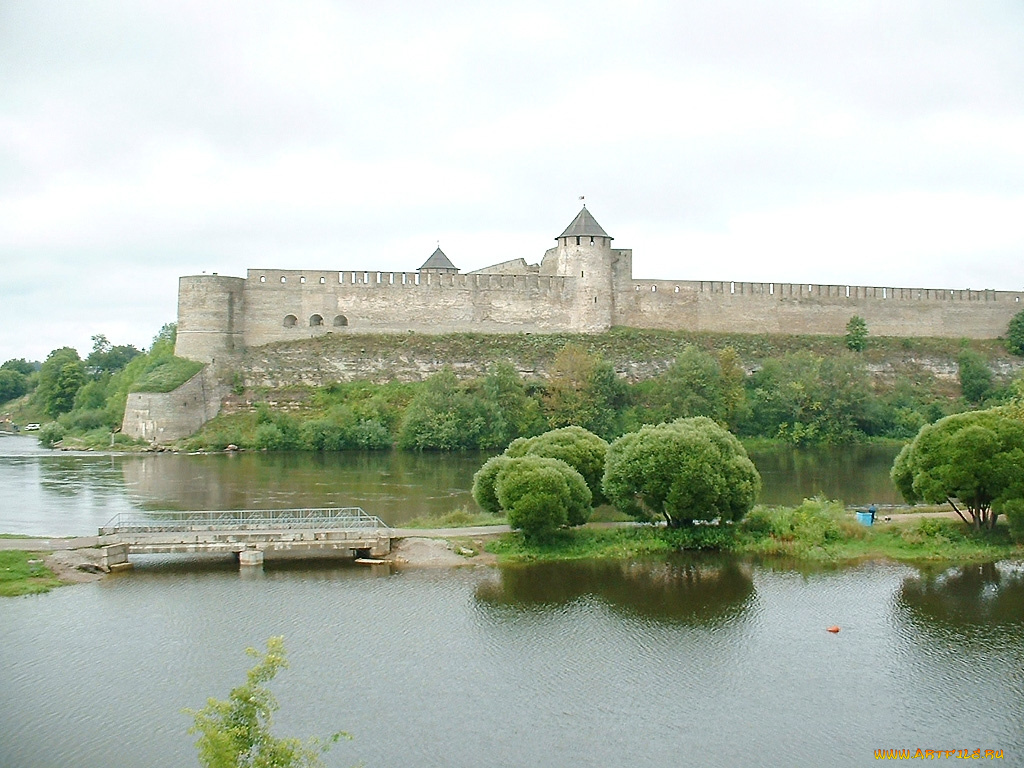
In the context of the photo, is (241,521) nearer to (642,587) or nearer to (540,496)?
(540,496)

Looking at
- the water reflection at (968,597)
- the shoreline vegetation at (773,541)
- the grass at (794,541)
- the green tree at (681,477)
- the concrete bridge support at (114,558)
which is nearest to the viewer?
the water reflection at (968,597)

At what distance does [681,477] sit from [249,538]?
802 centimetres

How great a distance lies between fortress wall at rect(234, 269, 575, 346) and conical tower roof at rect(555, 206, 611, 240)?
197 centimetres

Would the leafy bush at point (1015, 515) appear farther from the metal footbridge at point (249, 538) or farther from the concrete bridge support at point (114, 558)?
the concrete bridge support at point (114, 558)

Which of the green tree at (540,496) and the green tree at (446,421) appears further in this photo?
the green tree at (446,421)

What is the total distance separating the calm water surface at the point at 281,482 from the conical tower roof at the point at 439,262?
1293cm

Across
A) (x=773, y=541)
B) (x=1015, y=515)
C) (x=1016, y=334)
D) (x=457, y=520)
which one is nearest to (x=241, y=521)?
(x=457, y=520)

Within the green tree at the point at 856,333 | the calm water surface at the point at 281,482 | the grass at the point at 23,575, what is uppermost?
the green tree at the point at 856,333

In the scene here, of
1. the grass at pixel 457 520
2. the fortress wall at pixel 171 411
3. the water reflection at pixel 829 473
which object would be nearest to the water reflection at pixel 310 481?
the grass at pixel 457 520

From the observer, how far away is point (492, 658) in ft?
45.4

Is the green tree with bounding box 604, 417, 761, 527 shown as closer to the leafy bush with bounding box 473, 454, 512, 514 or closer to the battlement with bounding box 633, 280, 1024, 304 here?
the leafy bush with bounding box 473, 454, 512, 514

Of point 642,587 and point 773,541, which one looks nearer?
point 642,587

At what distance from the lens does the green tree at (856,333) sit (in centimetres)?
4472

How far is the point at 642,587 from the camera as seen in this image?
56.3ft
